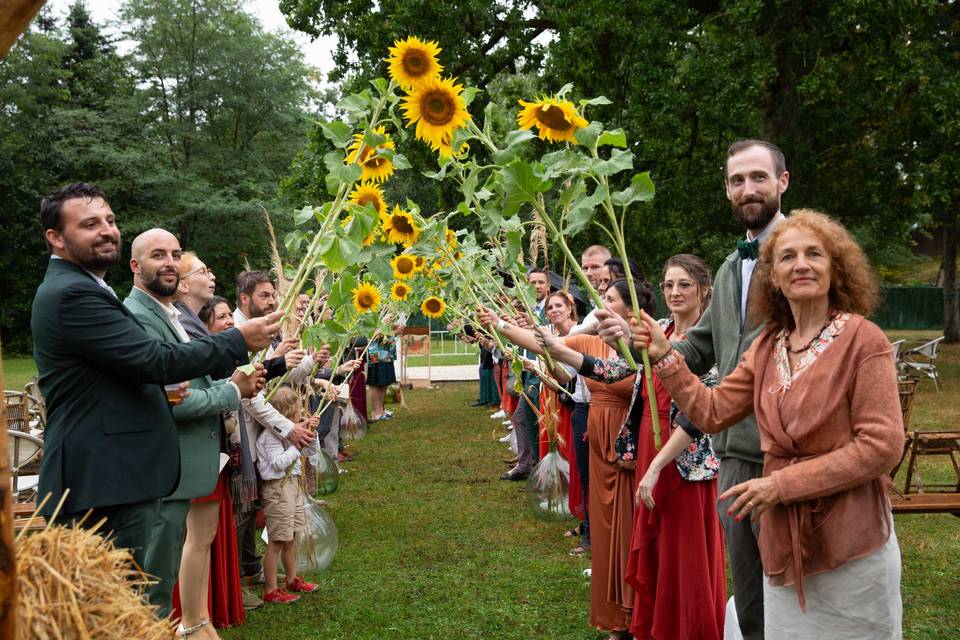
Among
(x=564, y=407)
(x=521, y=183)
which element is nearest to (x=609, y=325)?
(x=521, y=183)

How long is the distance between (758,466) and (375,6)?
15.7m

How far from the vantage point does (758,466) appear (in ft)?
10.5

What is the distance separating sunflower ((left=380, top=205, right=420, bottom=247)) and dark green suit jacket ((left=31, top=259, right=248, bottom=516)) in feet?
5.82

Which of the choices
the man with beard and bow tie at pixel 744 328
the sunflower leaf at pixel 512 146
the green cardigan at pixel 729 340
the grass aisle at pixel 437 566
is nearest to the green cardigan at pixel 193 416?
the grass aisle at pixel 437 566

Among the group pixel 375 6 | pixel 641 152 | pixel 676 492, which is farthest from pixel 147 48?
pixel 676 492

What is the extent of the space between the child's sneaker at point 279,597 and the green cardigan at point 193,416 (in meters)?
2.09

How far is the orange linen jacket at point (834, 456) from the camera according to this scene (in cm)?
250

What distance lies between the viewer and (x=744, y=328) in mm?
3334

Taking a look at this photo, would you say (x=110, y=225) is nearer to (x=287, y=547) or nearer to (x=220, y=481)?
(x=220, y=481)

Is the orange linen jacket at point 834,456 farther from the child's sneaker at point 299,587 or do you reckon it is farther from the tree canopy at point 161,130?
the tree canopy at point 161,130

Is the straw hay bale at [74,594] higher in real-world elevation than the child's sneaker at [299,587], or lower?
higher

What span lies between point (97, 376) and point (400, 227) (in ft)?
6.99

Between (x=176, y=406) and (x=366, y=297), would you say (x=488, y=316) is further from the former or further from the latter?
(x=176, y=406)

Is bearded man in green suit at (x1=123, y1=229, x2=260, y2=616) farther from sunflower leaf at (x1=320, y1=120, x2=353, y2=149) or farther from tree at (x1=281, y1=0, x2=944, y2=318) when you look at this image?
tree at (x1=281, y1=0, x2=944, y2=318)
